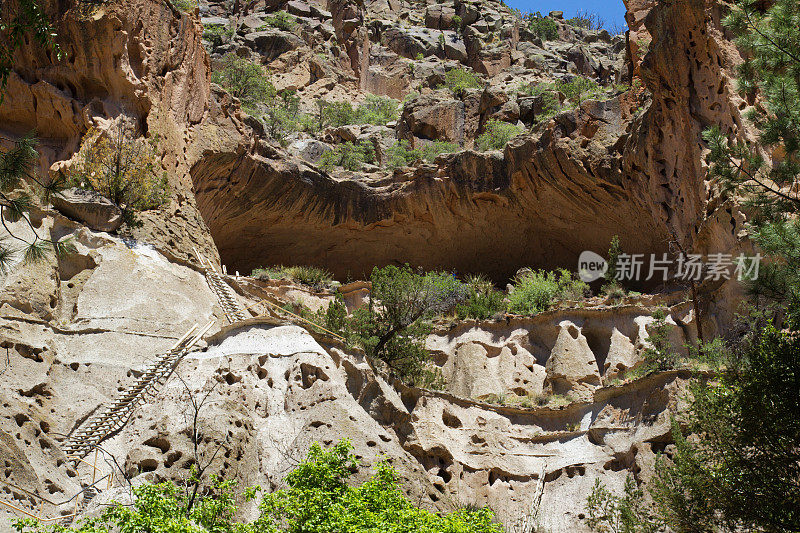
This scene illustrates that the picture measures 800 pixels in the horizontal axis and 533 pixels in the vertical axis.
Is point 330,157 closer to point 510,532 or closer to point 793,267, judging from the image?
point 510,532

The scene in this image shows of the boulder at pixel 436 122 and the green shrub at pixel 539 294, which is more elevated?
the boulder at pixel 436 122

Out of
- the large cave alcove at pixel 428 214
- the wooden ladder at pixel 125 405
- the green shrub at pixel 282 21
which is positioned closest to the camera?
the wooden ladder at pixel 125 405

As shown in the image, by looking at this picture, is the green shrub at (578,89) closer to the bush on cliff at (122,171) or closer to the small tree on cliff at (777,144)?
the bush on cliff at (122,171)

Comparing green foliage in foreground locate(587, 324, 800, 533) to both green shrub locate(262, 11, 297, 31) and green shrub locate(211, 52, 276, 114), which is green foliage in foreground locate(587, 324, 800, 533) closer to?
green shrub locate(211, 52, 276, 114)

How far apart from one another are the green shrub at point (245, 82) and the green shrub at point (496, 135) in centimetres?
1238

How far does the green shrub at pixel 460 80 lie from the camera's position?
46709mm

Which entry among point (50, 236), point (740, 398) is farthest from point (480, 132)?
point (740, 398)

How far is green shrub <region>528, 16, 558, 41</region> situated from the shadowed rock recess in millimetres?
22976

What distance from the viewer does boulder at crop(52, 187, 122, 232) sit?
1870cm

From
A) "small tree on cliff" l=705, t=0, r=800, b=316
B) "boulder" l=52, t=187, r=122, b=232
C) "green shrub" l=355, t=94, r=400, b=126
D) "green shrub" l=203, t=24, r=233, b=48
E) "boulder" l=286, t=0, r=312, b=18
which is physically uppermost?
"boulder" l=286, t=0, r=312, b=18

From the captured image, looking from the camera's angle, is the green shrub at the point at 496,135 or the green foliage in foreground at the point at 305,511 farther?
the green shrub at the point at 496,135

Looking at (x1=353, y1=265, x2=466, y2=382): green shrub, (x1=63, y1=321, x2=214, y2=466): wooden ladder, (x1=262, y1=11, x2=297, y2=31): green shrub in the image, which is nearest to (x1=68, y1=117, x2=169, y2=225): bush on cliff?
(x1=63, y1=321, x2=214, y2=466): wooden ladder

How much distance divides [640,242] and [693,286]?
23.3ft

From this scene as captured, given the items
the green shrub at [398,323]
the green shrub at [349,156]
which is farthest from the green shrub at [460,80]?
the green shrub at [398,323]
